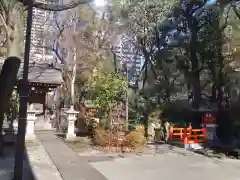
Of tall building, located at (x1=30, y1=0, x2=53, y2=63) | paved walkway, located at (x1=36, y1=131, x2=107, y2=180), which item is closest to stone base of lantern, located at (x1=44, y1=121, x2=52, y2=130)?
tall building, located at (x1=30, y1=0, x2=53, y2=63)

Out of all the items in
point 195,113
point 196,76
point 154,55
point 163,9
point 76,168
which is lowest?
point 76,168

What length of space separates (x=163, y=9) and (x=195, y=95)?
249 inches

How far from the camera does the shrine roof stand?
1918 centimetres

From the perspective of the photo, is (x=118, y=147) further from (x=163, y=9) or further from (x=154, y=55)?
(x=154, y=55)

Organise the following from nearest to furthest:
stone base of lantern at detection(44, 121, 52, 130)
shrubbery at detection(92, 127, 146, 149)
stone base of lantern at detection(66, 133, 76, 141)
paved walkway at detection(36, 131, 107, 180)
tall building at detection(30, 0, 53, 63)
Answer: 1. paved walkway at detection(36, 131, 107, 180)
2. shrubbery at detection(92, 127, 146, 149)
3. stone base of lantern at detection(66, 133, 76, 141)
4. stone base of lantern at detection(44, 121, 52, 130)
5. tall building at detection(30, 0, 53, 63)

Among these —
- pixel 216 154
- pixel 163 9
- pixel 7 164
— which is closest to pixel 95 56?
pixel 163 9

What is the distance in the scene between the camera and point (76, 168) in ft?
31.7

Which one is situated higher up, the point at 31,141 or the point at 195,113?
the point at 195,113

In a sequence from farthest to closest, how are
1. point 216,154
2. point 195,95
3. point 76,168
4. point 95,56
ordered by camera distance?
point 95,56 → point 195,95 → point 216,154 → point 76,168

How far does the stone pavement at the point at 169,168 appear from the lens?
920 cm

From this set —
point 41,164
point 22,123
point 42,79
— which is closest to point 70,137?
point 42,79

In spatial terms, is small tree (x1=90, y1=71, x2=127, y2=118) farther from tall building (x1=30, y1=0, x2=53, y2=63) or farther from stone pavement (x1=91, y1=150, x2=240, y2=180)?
tall building (x1=30, y1=0, x2=53, y2=63)

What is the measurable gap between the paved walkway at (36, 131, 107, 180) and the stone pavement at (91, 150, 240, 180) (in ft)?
1.16

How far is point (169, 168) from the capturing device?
10.3 meters
